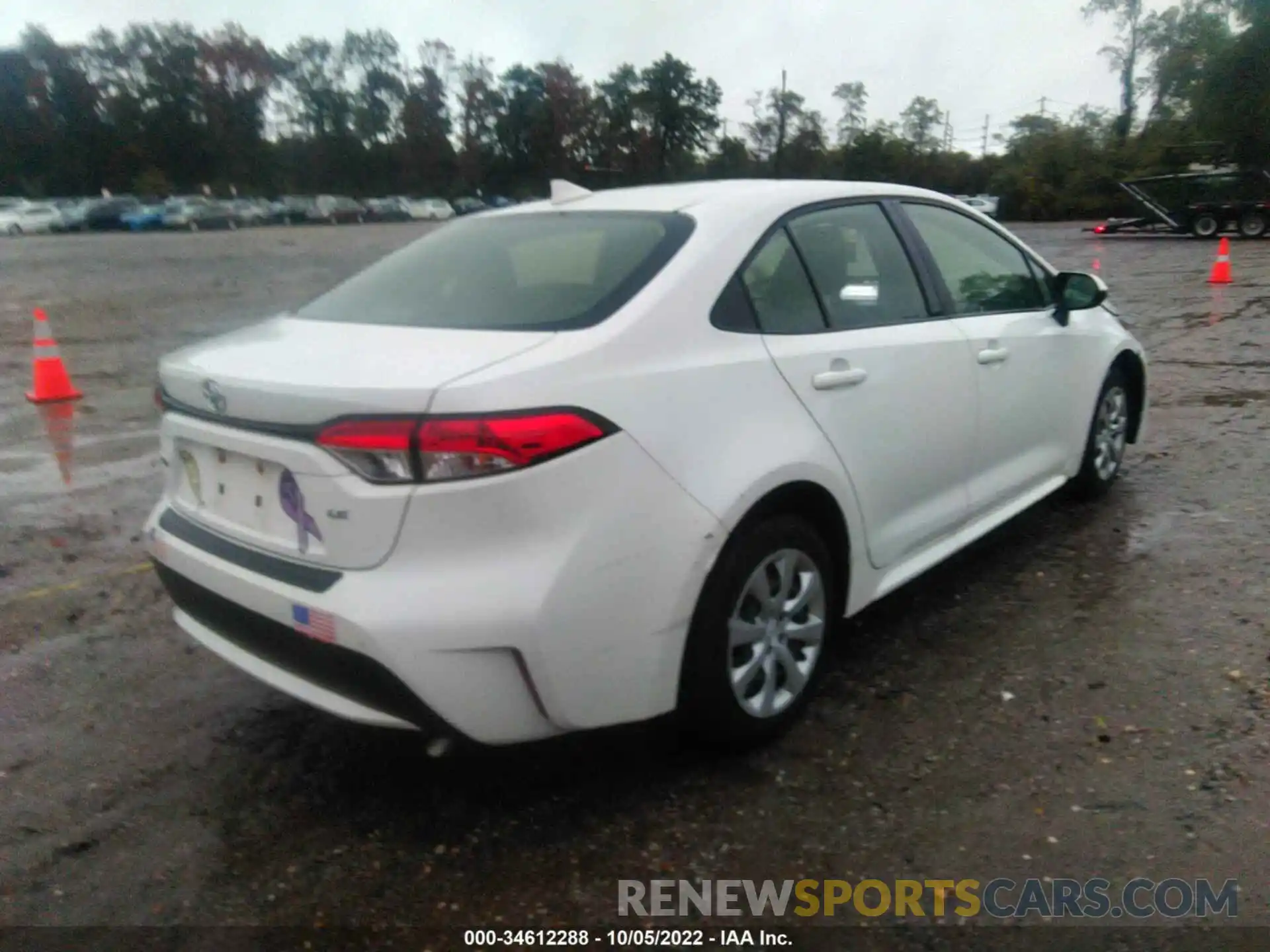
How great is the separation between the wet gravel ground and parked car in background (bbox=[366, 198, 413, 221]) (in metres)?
69.3

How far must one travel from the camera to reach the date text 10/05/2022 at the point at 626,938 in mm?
2410

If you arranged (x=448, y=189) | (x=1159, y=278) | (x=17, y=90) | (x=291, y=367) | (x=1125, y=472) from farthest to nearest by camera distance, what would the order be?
(x=448, y=189)
(x=17, y=90)
(x=1159, y=278)
(x=1125, y=472)
(x=291, y=367)

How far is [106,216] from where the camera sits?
58.8m

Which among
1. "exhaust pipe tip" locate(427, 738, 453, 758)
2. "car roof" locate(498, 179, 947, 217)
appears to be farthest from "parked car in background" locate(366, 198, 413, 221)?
"exhaust pipe tip" locate(427, 738, 453, 758)

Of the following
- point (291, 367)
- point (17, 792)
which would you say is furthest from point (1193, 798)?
point (17, 792)

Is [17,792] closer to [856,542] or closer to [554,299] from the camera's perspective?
[554,299]

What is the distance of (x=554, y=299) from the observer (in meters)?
2.96

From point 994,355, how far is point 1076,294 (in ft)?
3.05

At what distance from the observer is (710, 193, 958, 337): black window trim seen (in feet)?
10.2

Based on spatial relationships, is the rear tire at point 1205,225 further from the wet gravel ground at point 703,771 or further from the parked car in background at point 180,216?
the parked car in background at point 180,216

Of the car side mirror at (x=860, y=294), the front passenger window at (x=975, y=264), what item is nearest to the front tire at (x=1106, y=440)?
the front passenger window at (x=975, y=264)

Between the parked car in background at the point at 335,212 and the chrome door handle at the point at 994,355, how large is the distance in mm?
66189

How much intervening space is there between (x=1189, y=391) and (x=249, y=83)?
95.0 m

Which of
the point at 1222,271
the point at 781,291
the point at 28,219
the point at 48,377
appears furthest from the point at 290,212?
the point at 781,291
